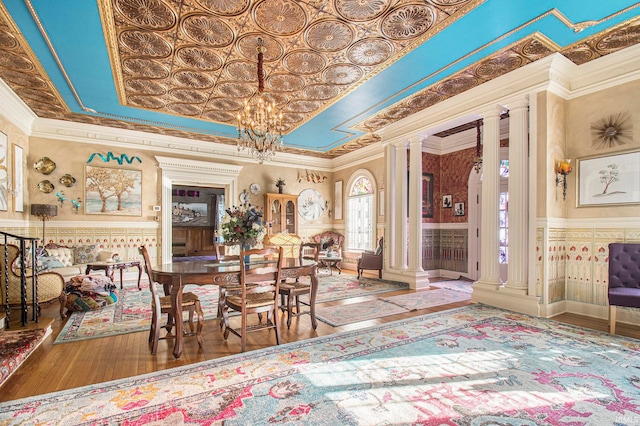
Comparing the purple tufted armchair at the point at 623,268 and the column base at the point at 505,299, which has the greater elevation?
the purple tufted armchair at the point at 623,268

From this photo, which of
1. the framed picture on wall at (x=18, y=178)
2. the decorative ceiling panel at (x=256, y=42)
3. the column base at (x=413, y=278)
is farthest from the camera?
the column base at (x=413, y=278)

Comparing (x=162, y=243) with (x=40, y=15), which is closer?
(x=40, y=15)

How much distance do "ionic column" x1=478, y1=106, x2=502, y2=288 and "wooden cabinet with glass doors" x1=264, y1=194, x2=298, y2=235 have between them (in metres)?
5.41

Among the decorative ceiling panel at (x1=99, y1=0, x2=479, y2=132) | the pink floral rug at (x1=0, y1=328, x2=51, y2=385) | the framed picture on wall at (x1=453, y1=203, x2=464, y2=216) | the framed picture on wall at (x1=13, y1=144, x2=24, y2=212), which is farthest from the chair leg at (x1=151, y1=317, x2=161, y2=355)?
the framed picture on wall at (x1=453, y1=203, x2=464, y2=216)

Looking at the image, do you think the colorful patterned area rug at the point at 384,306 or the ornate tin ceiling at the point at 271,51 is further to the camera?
the colorful patterned area rug at the point at 384,306

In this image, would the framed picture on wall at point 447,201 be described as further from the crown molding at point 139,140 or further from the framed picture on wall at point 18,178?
the framed picture on wall at point 18,178

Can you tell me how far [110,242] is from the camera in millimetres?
7008

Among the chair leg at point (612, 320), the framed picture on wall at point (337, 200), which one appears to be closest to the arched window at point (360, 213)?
the framed picture on wall at point (337, 200)

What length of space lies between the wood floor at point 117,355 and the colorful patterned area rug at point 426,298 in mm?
960

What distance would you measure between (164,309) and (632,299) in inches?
199

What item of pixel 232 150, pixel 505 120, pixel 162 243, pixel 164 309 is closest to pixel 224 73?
pixel 164 309

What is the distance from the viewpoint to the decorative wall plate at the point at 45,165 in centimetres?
639

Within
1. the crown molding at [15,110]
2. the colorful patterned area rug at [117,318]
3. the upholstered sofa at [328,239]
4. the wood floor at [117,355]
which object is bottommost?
the colorful patterned area rug at [117,318]

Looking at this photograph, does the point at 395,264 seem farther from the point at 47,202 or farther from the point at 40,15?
the point at 47,202
